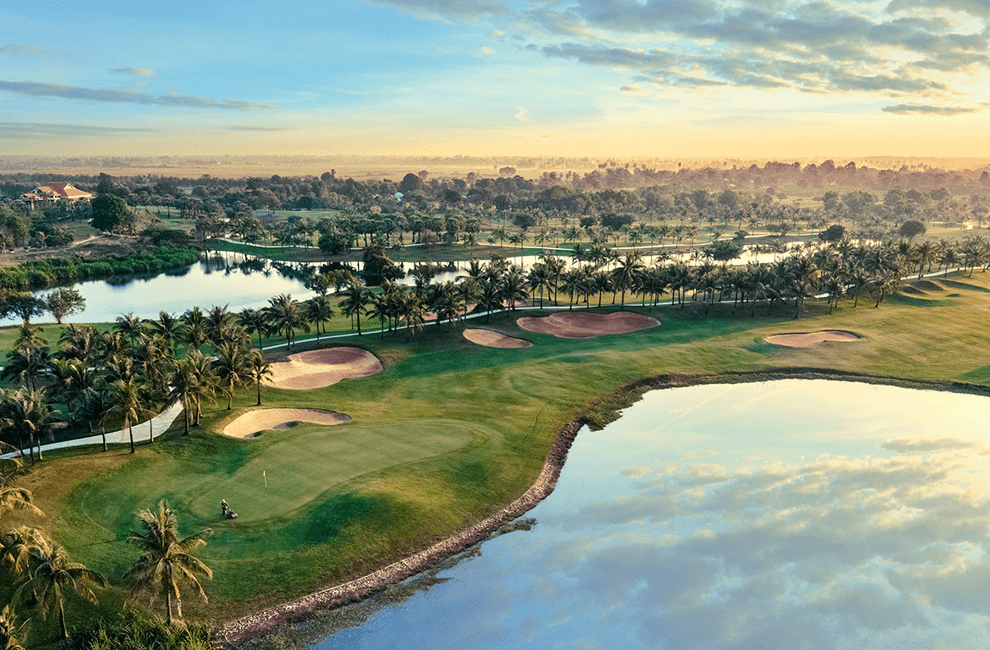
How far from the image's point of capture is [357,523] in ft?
153

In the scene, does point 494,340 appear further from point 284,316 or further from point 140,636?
point 140,636

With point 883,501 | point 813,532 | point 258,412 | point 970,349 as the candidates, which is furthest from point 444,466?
point 970,349

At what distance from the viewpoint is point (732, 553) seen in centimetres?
4512

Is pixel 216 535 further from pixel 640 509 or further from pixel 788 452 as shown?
pixel 788 452

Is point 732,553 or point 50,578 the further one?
point 732,553

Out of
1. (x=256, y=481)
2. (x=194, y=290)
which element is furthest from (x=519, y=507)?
(x=194, y=290)

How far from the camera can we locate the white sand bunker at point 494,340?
316ft

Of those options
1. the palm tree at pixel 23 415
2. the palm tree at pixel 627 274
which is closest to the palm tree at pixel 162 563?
the palm tree at pixel 23 415

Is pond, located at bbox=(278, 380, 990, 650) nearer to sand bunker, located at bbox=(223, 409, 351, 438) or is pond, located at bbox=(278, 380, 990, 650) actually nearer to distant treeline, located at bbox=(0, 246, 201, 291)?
sand bunker, located at bbox=(223, 409, 351, 438)

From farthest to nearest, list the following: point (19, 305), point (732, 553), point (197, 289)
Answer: point (197, 289) < point (19, 305) < point (732, 553)

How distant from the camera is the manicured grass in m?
43.3

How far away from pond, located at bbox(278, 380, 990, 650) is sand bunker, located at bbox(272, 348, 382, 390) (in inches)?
1339

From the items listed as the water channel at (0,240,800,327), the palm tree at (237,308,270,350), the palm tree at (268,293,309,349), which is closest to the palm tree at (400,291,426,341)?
the palm tree at (268,293,309,349)

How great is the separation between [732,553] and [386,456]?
2991 centimetres
